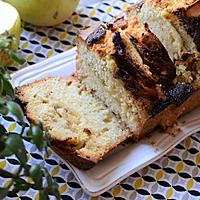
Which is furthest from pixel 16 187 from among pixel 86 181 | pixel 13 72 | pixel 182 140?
pixel 13 72

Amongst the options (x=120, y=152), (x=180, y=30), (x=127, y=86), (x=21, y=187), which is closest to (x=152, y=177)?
(x=120, y=152)

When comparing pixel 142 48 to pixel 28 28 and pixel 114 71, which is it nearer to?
pixel 114 71

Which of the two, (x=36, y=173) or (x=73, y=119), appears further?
(x=73, y=119)

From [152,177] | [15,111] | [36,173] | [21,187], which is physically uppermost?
[15,111]

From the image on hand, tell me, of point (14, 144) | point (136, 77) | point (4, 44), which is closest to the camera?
point (14, 144)

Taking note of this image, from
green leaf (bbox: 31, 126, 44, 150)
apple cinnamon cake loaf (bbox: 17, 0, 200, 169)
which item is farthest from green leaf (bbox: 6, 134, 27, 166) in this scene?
apple cinnamon cake loaf (bbox: 17, 0, 200, 169)

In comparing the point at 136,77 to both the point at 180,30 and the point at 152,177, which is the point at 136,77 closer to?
the point at 180,30
